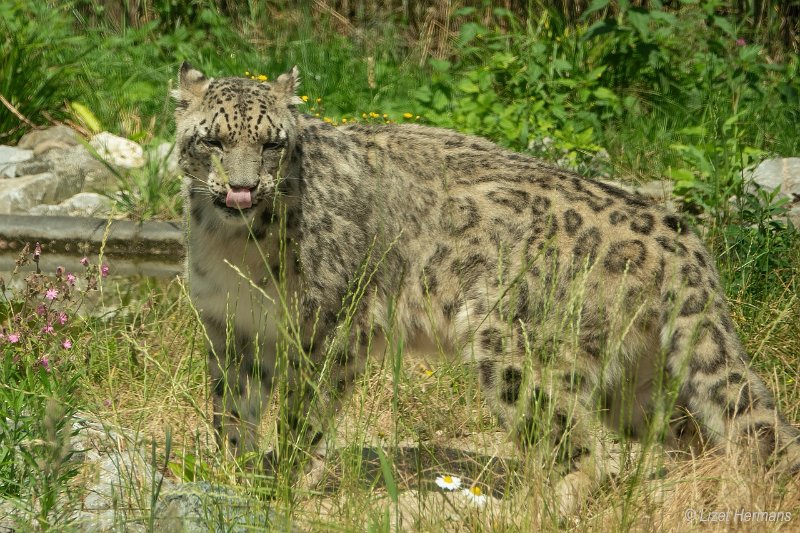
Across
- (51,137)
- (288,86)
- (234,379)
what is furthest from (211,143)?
(51,137)

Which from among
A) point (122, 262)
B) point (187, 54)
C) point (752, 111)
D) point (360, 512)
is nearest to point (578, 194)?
point (360, 512)

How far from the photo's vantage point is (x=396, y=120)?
9727 millimetres

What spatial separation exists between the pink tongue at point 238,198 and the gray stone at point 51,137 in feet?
17.1

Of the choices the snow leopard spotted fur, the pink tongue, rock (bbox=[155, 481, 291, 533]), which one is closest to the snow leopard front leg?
the snow leopard spotted fur

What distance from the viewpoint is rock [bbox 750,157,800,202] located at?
810 centimetres

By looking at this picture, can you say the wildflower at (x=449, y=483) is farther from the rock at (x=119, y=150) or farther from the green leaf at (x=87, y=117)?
the green leaf at (x=87, y=117)

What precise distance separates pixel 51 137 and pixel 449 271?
17.6 ft

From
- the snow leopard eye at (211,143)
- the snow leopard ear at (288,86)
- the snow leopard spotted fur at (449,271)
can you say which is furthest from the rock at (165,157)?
the snow leopard eye at (211,143)

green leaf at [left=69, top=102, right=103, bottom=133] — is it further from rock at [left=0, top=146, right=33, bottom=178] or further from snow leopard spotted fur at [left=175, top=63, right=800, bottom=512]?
snow leopard spotted fur at [left=175, top=63, right=800, bottom=512]

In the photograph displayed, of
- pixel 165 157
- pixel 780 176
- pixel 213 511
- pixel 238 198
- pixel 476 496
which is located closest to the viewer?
pixel 213 511

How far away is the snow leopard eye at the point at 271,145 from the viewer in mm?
5320

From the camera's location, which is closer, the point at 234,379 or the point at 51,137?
the point at 234,379

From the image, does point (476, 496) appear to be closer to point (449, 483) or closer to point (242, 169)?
point (449, 483)

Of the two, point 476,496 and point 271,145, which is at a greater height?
point 271,145
